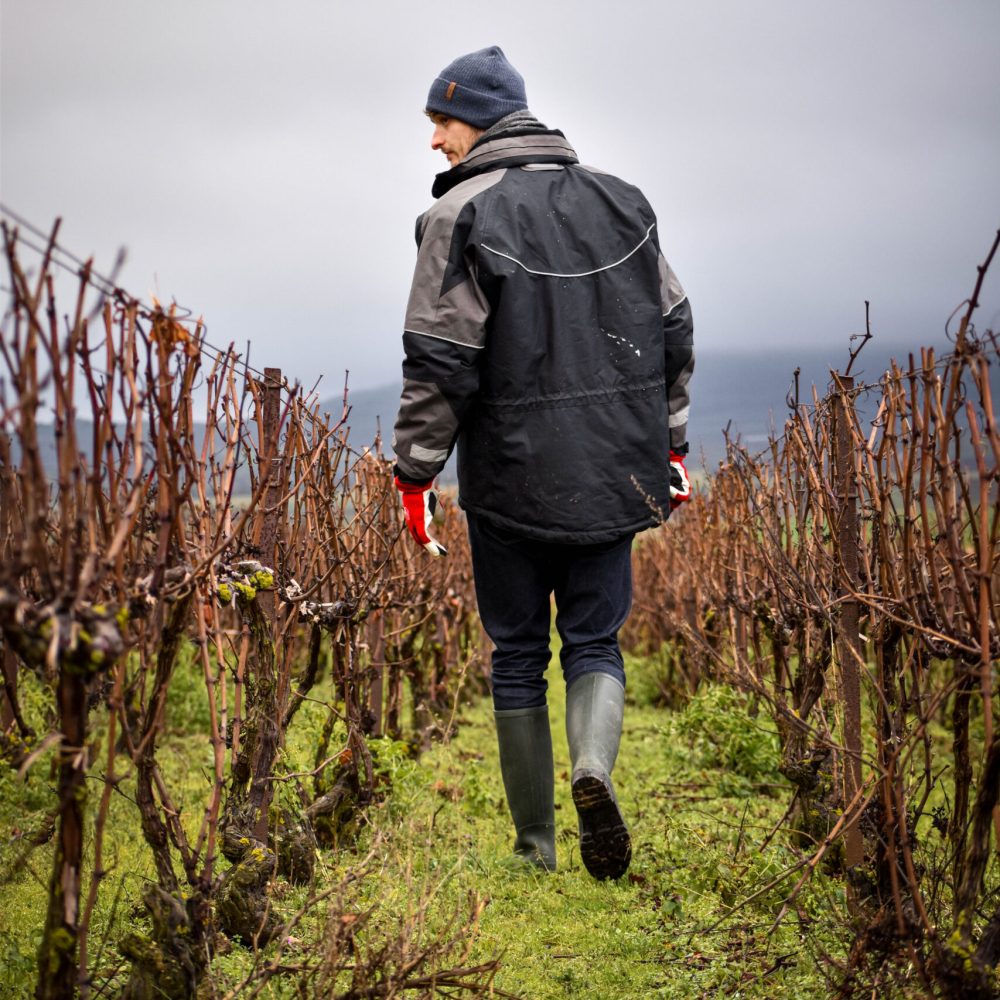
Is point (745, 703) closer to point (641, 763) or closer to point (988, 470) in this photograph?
point (641, 763)

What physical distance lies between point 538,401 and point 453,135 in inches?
36.8

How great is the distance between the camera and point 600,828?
315cm

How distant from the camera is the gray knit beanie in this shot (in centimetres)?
349

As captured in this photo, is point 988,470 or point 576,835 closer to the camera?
point 988,470

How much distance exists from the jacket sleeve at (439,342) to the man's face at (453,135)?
0.39 m

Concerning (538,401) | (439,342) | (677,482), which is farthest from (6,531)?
(677,482)

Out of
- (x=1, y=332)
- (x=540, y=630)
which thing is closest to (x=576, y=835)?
(x=540, y=630)

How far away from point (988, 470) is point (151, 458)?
4.70 feet

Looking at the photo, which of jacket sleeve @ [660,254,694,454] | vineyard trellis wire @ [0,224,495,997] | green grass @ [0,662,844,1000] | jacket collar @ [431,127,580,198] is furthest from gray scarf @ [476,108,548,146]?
green grass @ [0,662,844,1000]

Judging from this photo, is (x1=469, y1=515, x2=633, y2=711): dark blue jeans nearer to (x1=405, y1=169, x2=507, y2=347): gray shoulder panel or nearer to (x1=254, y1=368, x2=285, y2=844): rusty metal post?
(x1=405, y1=169, x2=507, y2=347): gray shoulder panel

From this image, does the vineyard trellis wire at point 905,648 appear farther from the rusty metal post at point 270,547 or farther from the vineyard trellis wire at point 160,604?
the rusty metal post at point 270,547

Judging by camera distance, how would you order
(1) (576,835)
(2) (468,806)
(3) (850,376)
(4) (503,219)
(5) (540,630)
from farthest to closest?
(2) (468,806), (1) (576,835), (5) (540,630), (4) (503,219), (3) (850,376)

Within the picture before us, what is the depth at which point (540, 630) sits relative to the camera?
11.5 ft

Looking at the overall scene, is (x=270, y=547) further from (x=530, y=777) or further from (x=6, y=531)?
(x=530, y=777)
